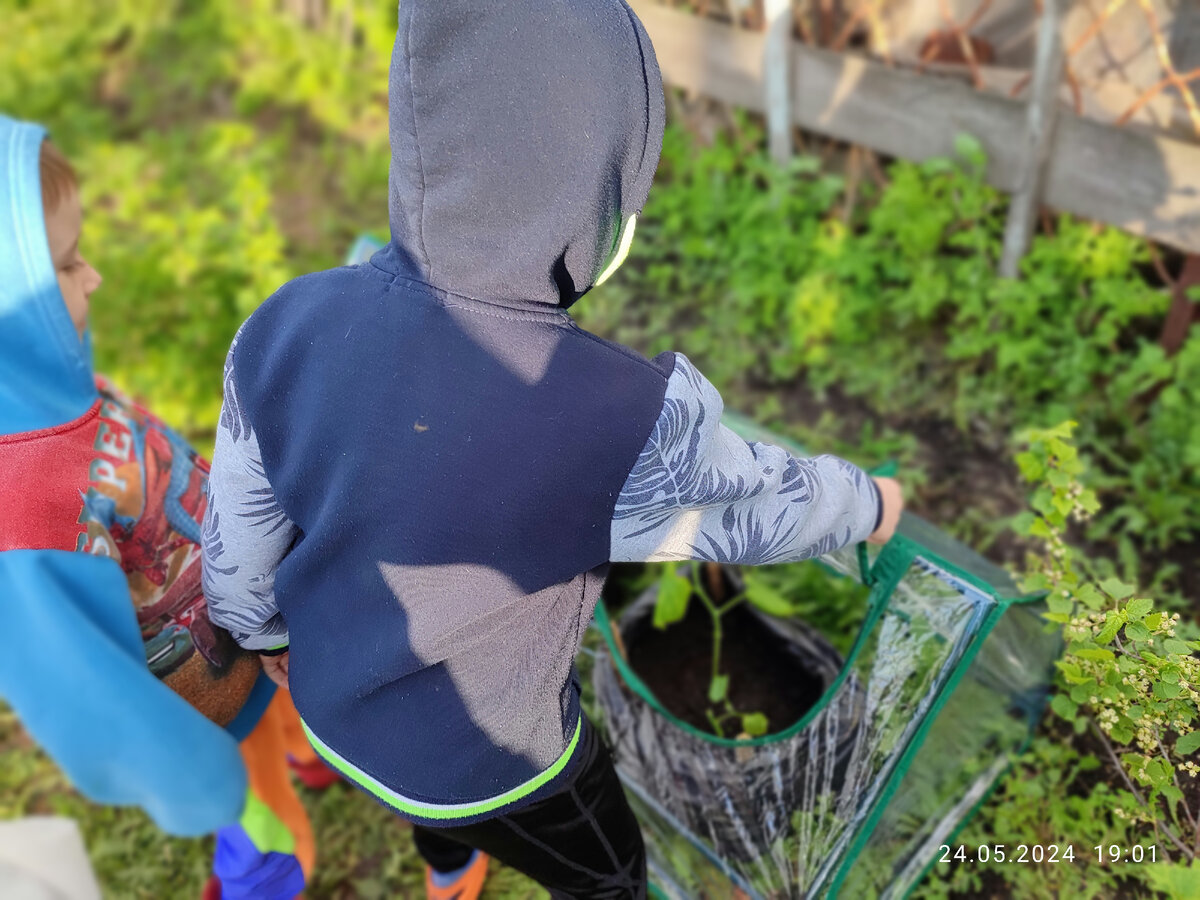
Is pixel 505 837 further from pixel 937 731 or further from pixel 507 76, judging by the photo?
pixel 507 76

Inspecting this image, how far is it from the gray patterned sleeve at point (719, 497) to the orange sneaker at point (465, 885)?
119 centimetres

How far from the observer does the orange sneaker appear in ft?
6.55

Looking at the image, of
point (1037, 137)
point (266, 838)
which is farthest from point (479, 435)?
point (1037, 137)

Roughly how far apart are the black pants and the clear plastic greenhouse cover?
1.07ft

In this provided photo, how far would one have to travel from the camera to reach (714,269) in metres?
3.49

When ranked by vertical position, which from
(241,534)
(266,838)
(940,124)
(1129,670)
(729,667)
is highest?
(940,124)

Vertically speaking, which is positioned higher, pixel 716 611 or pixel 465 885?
pixel 716 611

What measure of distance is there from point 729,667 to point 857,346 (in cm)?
138

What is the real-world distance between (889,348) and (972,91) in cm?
85

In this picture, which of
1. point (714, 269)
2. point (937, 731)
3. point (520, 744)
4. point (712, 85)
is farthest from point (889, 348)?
point (520, 744)

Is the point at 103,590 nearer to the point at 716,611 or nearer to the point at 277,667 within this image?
the point at 277,667

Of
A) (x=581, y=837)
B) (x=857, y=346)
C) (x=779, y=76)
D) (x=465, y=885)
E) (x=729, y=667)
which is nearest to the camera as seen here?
(x=581, y=837)

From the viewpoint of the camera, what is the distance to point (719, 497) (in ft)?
3.92
